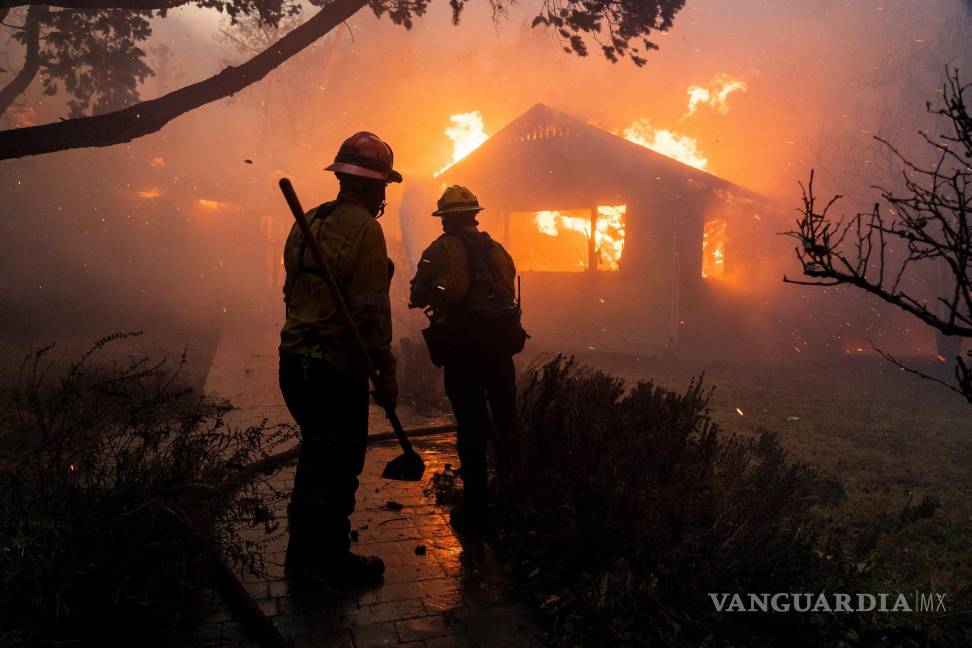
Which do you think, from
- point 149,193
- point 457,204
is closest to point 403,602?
point 457,204

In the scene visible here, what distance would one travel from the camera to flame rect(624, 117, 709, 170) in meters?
25.3

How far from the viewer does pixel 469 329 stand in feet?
12.9

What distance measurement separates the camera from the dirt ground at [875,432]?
14.1 feet

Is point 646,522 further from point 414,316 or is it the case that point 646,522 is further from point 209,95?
point 414,316

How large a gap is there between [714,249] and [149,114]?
16414 millimetres

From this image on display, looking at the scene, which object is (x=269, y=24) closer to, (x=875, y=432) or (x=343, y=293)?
(x=343, y=293)

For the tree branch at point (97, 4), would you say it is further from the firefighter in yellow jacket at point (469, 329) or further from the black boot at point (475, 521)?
the black boot at point (475, 521)

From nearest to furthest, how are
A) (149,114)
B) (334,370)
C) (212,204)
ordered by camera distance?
(334,370) → (149,114) → (212,204)

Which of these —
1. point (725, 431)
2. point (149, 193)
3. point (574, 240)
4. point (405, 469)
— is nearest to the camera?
point (405, 469)

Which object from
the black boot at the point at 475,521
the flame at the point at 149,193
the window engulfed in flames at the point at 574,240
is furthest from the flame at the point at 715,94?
the black boot at the point at 475,521

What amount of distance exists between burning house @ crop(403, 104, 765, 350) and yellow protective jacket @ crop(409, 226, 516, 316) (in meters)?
10.8

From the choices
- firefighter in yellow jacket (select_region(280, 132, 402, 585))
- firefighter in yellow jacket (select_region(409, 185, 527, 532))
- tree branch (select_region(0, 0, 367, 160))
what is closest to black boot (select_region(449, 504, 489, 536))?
firefighter in yellow jacket (select_region(409, 185, 527, 532))

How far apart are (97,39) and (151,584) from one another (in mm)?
12638

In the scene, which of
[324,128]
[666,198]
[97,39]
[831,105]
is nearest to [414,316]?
[666,198]
